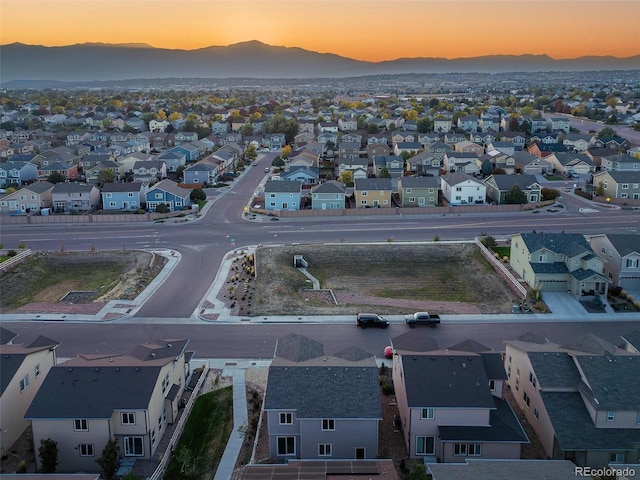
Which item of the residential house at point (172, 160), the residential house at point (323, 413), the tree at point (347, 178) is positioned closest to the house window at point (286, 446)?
the residential house at point (323, 413)

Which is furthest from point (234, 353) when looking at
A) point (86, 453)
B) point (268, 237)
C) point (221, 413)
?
point (268, 237)

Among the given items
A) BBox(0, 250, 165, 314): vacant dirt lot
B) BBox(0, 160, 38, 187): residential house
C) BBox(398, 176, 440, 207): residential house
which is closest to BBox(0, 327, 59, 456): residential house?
BBox(0, 250, 165, 314): vacant dirt lot

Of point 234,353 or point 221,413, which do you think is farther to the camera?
point 234,353

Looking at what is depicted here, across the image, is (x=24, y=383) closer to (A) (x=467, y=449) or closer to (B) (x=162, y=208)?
(A) (x=467, y=449)

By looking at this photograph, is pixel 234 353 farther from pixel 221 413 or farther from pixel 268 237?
pixel 268 237

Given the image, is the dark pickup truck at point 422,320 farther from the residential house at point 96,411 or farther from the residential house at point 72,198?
the residential house at point 72,198

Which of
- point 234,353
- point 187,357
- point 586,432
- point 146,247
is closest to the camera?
point 586,432
